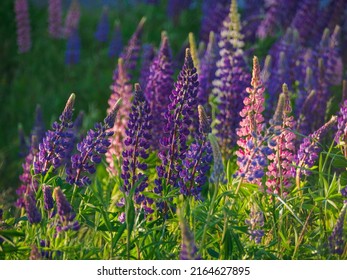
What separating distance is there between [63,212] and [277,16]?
506 cm

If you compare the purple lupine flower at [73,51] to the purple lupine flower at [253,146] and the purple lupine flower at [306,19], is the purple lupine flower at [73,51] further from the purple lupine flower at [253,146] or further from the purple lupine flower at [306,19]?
the purple lupine flower at [253,146]

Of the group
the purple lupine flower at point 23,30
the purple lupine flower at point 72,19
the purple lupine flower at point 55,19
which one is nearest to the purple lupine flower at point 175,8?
the purple lupine flower at point 72,19

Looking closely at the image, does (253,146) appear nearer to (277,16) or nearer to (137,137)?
(137,137)

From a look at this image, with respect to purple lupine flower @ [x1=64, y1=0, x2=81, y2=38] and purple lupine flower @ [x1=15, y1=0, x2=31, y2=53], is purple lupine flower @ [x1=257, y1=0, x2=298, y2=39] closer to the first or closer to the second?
purple lupine flower @ [x1=15, y1=0, x2=31, y2=53]

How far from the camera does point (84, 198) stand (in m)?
3.91

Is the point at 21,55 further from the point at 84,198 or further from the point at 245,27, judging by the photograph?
the point at 84,198

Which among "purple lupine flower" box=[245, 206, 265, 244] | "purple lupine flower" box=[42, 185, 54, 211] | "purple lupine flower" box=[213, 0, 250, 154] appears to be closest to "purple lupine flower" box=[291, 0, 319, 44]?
"purple lupine flower" box=[213, 0, 250, 154]

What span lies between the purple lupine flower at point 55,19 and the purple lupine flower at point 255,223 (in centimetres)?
669

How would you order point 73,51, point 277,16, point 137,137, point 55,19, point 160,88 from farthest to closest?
point 55,19
point 73,51
point 277,16
point 160,88
point 137,137

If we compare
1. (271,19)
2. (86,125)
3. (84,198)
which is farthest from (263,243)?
(271,19)

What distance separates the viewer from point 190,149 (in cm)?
439

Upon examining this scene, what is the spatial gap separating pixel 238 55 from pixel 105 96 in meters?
3.35

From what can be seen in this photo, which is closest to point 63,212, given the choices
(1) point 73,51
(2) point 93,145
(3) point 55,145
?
(2) point 93,145

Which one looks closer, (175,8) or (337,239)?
(337,239)
